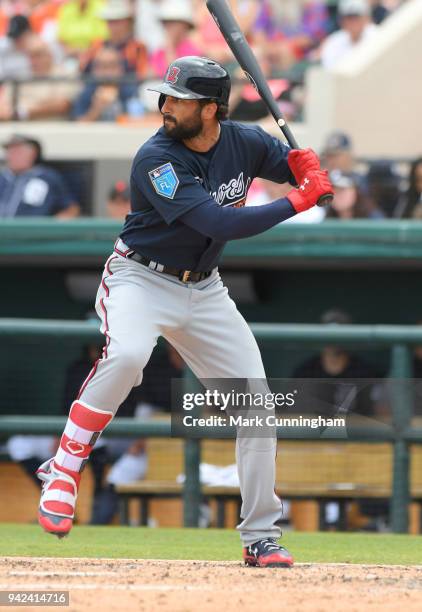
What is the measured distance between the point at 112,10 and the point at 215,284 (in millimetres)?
6771

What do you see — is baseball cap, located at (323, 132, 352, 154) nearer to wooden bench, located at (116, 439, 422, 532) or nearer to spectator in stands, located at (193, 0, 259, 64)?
spectator in stands, located at (193, 0, 259, 64)

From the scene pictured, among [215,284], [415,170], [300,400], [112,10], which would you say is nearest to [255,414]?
[215,284]

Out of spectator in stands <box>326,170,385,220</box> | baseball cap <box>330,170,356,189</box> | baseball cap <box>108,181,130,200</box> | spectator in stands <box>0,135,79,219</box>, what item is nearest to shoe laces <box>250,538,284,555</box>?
spectator in stands <box>326,170,385,220</box>

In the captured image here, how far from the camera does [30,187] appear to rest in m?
8.82

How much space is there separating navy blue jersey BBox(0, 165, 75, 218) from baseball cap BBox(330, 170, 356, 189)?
5.87 feet

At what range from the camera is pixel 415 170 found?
8.38m

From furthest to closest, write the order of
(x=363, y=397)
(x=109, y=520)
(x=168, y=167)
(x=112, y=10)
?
(x=112, y=10)
(x=109, y=520)
(x=363, y=397)
(x=168, y=167)

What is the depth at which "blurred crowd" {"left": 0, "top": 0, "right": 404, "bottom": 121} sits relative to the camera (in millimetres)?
10164

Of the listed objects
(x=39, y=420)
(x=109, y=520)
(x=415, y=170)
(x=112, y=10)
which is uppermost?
(x=112, y=10)

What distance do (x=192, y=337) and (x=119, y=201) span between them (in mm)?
3831

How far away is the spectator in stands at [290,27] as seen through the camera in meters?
11.2

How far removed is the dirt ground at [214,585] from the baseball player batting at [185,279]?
210 millimetres

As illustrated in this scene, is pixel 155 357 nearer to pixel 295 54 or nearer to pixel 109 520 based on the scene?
pixel 109 520

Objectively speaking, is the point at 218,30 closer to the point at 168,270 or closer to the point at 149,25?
the point at 149,25
